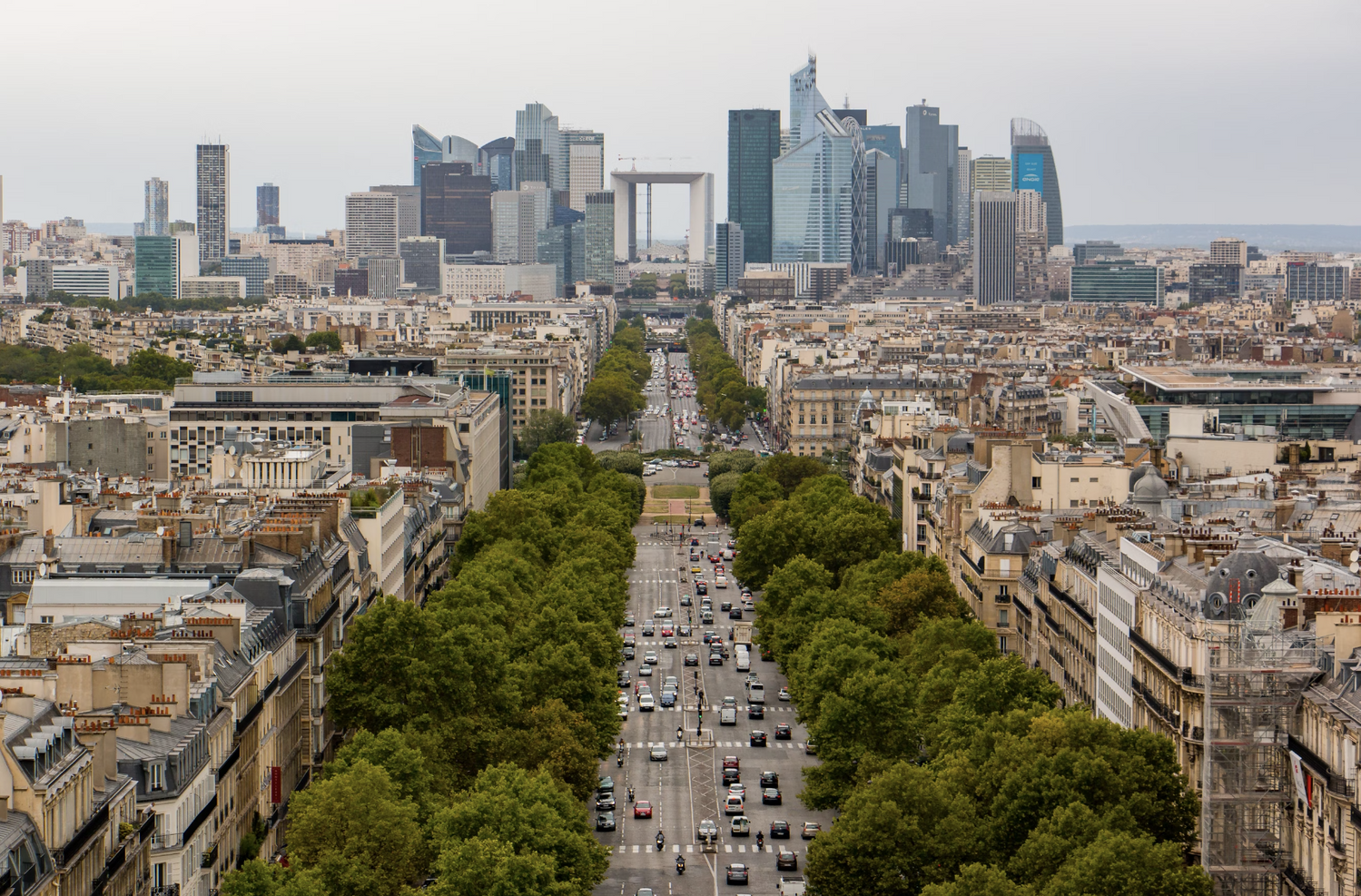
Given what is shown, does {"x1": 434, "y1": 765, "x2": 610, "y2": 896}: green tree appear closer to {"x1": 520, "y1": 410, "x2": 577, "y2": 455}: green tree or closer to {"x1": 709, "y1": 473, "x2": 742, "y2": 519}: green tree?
{"x1": 709, "y1": 473, "x2": 742, "y2": 519}: green tree

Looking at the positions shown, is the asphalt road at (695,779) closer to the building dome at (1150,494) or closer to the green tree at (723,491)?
the building dome at (1150,494)

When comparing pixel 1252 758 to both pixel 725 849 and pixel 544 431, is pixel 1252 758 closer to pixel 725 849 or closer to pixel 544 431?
pixel 725 849

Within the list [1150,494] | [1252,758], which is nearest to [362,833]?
[1252,758]

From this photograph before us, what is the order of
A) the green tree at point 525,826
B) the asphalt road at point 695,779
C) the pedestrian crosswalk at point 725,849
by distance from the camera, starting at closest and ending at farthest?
the green tree at point 525,826
the asphalt road at point 695,779
the pedestrian crosswalk at point 725,849

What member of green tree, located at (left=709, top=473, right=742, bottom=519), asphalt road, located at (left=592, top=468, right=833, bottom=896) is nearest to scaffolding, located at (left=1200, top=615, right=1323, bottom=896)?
asphalt road, located at (left=592, top=468, right=833, bottom=896)

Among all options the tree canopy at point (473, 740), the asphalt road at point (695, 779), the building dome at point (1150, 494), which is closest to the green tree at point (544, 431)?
the asphalt road at point (695, 779)

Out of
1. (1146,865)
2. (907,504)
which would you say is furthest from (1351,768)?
(907,504)
